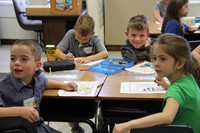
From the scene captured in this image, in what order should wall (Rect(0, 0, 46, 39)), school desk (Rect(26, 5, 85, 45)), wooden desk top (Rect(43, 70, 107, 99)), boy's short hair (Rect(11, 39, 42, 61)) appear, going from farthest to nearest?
wall (Rect(0, 0, 46, 39)) → school desk (Rect(26, 5, 85, 45)) → wooden desk top (Rect(43, 70, 107, 99)) → boy's short hair (Rect(11, 39, 42, 61))

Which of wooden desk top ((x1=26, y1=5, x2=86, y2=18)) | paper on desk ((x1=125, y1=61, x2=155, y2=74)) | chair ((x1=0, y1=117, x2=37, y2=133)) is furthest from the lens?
wooden desk top ((x1=26, y1=5, x2=86, y2=18))

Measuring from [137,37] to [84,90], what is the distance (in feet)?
2.59

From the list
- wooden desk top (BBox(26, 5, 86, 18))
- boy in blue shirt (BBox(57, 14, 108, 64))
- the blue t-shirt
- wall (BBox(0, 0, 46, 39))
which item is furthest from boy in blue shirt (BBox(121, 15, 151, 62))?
wall (BBox(0, 0, 46, 39))

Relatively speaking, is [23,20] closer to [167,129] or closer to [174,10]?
[174,10]

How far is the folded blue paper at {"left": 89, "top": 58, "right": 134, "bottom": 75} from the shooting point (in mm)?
2258

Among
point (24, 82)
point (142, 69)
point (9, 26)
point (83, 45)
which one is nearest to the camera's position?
point (24, 82)

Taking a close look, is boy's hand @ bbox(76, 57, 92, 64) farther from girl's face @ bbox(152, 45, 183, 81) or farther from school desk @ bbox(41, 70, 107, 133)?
A: girl's face @ bbox(152, 45, 183, 81)

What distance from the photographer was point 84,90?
188 cm

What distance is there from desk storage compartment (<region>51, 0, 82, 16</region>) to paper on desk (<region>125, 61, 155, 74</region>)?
2387 millimetres

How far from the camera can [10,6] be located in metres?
6.31

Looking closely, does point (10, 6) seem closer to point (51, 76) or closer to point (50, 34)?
point (50, 34)

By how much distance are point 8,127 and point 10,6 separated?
5.24m

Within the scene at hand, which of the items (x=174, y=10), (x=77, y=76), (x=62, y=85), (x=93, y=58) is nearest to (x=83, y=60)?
(x=93, y=58)

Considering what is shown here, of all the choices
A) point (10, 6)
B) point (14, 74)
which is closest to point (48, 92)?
point (14, 74)
